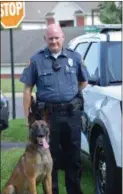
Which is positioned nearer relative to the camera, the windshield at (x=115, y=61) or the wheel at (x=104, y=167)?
the wheel at (x=104, y=167)

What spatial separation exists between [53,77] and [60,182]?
2.10 metres

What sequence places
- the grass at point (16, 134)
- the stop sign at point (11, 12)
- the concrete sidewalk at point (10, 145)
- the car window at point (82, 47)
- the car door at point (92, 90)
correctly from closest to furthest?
the car door at point (92, 90)
the car window at point (82, 47)
the concrete sidewalk at point (10, 145)
the grass at point (16, 134)
the stop sign at point (11, 12)

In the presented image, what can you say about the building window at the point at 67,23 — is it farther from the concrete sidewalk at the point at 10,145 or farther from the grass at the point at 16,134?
the concrete sidewalk at the point at 10,145

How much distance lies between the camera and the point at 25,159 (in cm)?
574

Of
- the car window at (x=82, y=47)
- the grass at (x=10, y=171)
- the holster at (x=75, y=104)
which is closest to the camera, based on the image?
the holster at (x=75, y=104)

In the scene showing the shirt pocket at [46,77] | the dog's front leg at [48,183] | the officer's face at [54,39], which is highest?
the officer's face at [54,39]

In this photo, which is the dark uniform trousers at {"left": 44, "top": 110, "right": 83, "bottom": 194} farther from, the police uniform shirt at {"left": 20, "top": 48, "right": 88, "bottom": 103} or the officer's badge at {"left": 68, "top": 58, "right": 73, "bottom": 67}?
the officer's badge at {"left": 68, "top": 58, "right": 73, "bottom": 67}

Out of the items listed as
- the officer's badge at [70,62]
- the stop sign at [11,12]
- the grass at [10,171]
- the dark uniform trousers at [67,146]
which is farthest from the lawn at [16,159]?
the stop sign at [11,12]

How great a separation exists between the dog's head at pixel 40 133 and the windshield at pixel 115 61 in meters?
1.37

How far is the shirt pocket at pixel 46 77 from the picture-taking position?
19.1 ft

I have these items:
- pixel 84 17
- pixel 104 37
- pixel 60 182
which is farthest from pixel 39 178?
pixel 84 17

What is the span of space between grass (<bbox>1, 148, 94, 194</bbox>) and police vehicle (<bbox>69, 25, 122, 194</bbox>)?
0.47 meters

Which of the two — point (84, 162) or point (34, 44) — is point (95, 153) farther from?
point (34, 44)

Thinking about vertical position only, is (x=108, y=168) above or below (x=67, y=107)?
below
